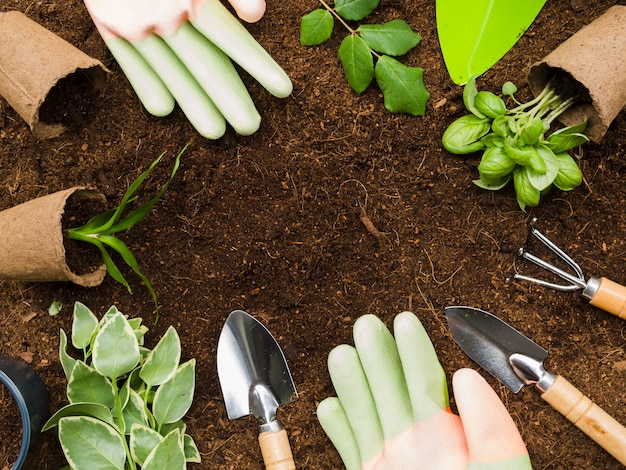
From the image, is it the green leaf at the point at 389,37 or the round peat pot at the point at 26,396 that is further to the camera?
the green leaf at the point at 389,37

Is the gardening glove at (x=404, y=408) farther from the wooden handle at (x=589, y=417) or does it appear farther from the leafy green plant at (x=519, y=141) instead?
the leafy green plant at (x=519, y=141)

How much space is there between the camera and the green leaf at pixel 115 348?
39.8 inches

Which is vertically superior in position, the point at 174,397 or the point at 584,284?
the point at 174,397

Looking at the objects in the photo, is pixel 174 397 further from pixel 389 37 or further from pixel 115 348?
pixel 389 37

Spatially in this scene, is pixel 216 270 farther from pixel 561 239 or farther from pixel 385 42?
pixel 561 239

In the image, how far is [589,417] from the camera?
99 centimetres

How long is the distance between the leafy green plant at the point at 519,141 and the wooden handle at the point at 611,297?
0.56 ft

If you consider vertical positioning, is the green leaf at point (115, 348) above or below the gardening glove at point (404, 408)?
above

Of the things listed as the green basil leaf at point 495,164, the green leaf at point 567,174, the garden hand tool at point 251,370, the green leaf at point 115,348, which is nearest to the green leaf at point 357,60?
the green basil leaf at point 495,164

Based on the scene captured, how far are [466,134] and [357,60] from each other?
0.23 meters

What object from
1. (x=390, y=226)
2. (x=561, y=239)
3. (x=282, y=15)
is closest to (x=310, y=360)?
(x=390, y=226)

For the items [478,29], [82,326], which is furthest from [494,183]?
[82,326]

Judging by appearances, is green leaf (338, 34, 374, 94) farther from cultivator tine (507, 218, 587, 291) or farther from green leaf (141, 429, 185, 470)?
green leaf (141, 429, 185, 470)

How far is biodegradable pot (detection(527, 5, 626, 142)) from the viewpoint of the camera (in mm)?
977
